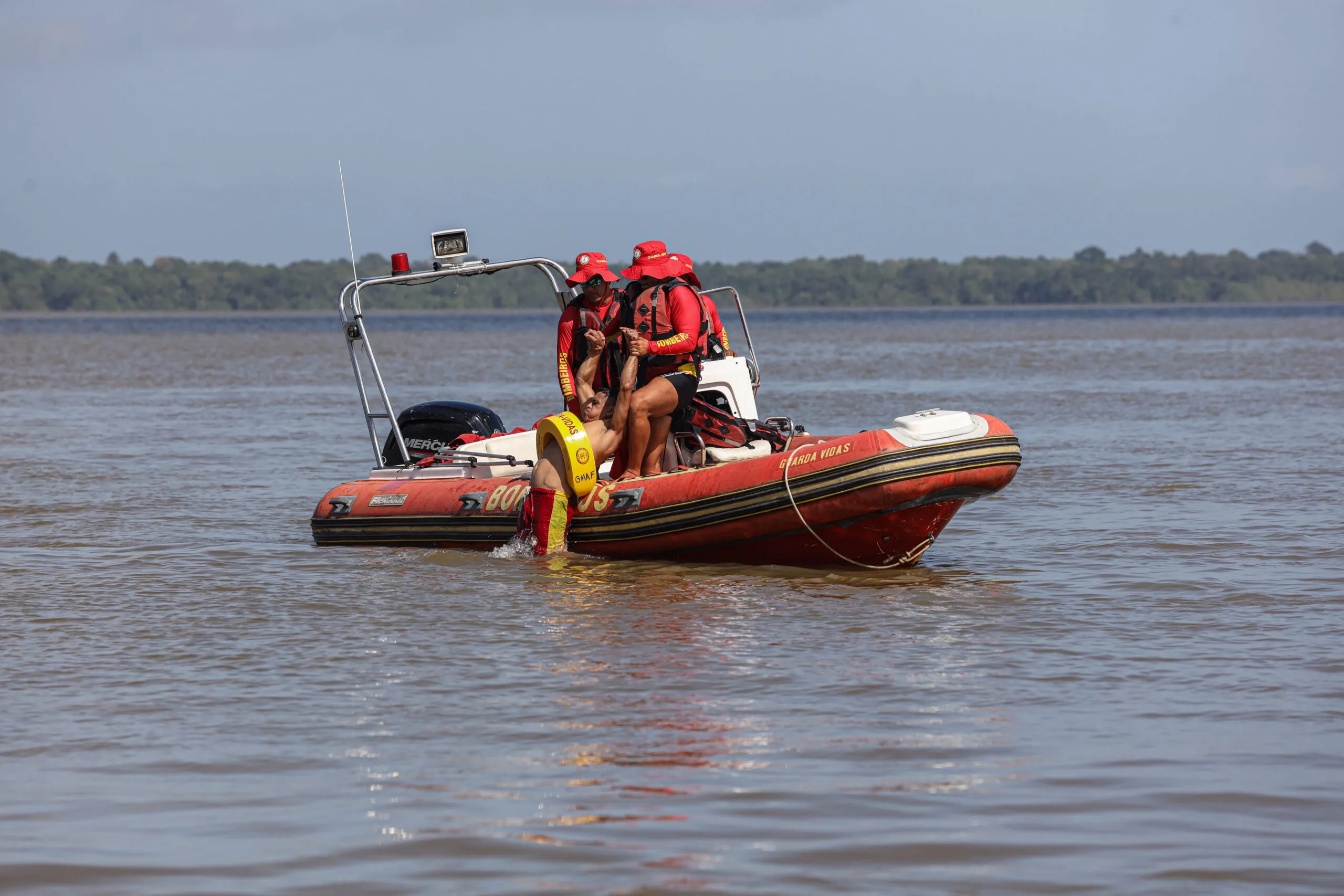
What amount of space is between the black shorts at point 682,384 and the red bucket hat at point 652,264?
0.49 m

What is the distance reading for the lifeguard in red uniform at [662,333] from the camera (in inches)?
320

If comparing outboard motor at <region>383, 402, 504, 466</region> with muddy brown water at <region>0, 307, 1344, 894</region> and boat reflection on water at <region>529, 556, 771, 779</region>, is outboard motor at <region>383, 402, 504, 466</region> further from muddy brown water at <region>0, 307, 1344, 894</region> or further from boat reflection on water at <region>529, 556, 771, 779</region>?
boat reflection on water at <region>529, 556, 771, 779</region>

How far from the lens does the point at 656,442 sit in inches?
336

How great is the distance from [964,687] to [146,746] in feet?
8.71

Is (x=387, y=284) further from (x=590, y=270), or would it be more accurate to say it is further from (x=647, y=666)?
(x=647, y=666)

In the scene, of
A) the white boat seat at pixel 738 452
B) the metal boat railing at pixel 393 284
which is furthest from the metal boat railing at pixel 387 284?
the white boat seat at pixel 738 452

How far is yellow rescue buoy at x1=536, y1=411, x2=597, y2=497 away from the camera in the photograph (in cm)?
831

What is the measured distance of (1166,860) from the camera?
3.87 metres

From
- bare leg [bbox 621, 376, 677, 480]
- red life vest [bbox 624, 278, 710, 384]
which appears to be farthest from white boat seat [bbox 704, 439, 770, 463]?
red life vest [bbox 624, 278, 710, 384]

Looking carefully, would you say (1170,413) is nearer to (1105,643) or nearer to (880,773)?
(1105,643)

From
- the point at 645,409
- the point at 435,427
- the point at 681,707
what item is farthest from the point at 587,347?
the point at 681,707

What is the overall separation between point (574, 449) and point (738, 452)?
89 centimetres

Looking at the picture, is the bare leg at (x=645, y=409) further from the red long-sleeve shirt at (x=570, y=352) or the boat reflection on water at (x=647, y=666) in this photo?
the boat reflection on water at (x=647, y=666)

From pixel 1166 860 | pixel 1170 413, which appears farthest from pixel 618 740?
pixel 1170 413
